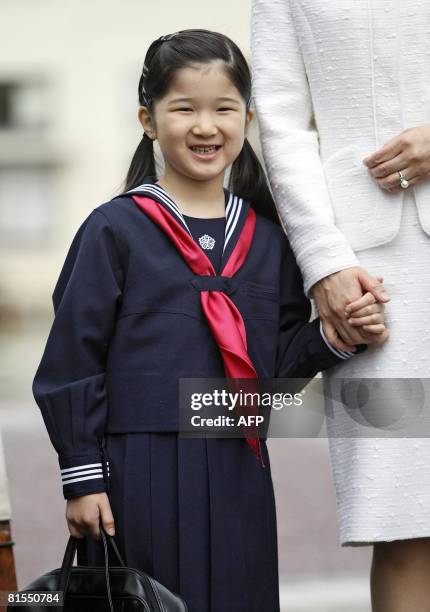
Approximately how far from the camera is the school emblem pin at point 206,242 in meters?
2.78

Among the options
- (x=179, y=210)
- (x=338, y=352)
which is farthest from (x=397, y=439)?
(x=179, y=210)

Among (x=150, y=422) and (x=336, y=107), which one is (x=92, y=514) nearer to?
(x=150, y=422)

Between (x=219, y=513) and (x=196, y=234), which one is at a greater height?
(x=196, y=234)

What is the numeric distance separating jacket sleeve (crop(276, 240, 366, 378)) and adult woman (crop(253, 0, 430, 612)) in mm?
40

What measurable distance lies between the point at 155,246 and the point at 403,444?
660mm

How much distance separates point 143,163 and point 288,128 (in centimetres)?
41

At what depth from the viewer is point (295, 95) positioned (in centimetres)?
280

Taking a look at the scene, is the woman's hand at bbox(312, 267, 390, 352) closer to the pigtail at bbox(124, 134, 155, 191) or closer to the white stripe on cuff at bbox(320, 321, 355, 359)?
the white stripe on cuff at bbox(320, 321, 355, 359)

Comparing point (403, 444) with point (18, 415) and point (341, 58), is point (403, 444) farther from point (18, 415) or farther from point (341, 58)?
point (18, 415)

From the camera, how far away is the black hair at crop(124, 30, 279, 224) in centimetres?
283

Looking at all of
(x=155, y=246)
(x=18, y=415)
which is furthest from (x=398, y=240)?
(x=18, y=415)

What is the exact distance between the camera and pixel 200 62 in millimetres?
2814

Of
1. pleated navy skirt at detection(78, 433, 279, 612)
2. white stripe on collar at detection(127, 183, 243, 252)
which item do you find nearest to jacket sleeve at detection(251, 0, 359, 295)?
white stripe on collar at detection(127, 183, 243, 252)

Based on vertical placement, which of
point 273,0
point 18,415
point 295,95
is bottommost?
point 295,95
